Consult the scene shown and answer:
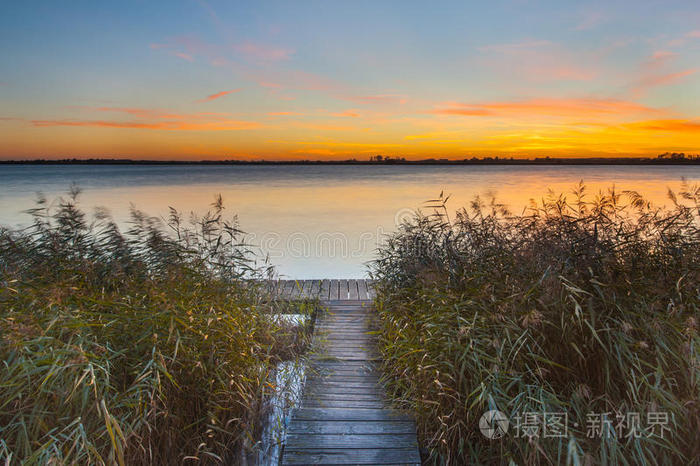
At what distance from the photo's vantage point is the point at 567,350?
7.22 ft

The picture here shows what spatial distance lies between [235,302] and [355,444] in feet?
4.83

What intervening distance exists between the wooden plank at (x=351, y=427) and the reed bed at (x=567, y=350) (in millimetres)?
124

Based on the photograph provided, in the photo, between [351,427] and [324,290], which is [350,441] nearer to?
[351,427]

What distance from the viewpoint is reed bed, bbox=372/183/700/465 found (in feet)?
6.22

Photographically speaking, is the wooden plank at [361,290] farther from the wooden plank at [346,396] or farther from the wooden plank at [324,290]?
the wooden plank at [346,396]

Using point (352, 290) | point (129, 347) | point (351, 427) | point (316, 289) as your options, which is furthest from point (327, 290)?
point (129, 347)

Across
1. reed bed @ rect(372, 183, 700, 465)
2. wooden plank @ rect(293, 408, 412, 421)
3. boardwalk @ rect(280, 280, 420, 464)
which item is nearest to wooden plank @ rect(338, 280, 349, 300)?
boardwalk @ rect(280, 280, 420, 464)

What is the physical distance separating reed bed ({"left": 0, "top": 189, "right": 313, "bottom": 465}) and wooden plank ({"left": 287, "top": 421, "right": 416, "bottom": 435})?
11.5 inches

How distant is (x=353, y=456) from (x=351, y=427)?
0.81 ft

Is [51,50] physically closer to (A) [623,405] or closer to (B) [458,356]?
(B) [458,356]

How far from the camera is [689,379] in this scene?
1958 millimetres

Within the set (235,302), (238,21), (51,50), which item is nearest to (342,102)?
(238,21)

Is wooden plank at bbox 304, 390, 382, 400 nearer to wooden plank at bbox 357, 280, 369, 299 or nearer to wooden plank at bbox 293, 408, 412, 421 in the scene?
wooden plank at bbox 293, 408, 412, 421

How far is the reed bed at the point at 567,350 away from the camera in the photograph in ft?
6.22
